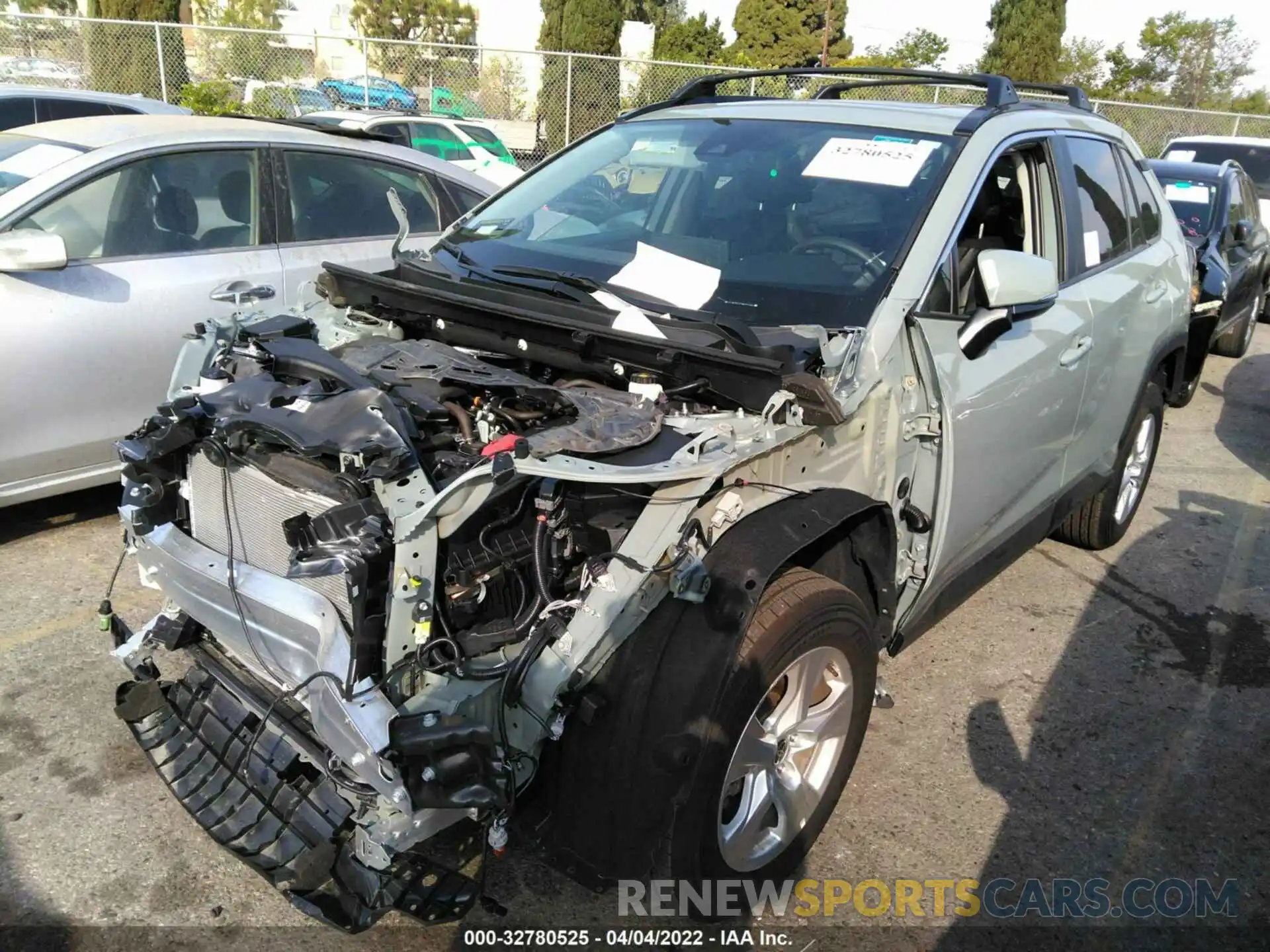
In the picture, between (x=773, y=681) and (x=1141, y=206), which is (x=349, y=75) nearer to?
(x=1141, y=206)

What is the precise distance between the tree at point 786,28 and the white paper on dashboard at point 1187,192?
32.7m

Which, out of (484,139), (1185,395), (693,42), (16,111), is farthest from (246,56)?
(693,42)

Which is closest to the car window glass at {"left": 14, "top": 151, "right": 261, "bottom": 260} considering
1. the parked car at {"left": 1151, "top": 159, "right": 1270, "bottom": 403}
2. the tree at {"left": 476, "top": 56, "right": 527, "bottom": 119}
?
the parked car at {"left": 1151, "top": 159, "right": 1270, "bottom": 403}

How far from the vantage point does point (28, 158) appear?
14.8 ft

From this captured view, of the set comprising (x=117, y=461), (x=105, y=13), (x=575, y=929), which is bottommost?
(x=575, y=929)

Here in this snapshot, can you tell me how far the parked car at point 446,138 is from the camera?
41.6 feet

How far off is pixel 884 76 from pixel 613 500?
2656mm

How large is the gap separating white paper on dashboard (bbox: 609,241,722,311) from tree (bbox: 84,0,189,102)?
14471mm

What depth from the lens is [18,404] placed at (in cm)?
398

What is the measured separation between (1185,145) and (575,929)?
13.1m

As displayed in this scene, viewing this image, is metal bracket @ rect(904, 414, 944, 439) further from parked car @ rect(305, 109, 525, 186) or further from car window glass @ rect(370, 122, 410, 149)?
car window glass @ rect(370, 122, 410, 149)

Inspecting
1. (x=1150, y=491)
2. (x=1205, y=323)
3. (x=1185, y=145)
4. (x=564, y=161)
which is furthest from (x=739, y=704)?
(x=1185, y=145)

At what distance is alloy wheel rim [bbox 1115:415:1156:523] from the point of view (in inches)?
191

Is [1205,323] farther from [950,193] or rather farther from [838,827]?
[838,827]
